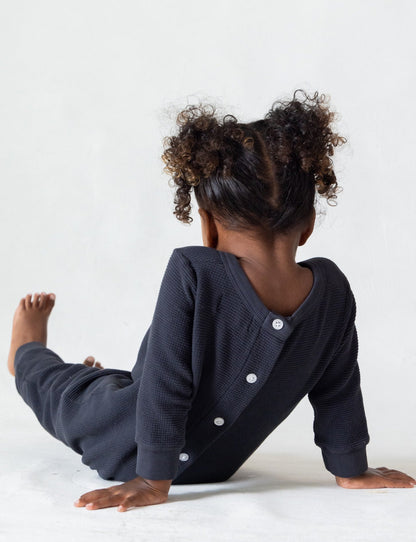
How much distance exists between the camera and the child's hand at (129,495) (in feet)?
4.62

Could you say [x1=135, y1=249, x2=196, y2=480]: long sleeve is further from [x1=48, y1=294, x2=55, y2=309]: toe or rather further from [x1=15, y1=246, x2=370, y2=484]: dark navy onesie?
[x1=48, y1=294, x2=55, y2=309]: toe

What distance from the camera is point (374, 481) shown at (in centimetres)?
162

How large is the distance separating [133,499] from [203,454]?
0.20 m

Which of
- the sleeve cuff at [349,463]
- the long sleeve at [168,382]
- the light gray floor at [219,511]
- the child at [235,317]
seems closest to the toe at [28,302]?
the light gray floor at [219,511]

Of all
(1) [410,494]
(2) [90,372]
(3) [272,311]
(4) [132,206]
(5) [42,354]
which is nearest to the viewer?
(3) [272,311]

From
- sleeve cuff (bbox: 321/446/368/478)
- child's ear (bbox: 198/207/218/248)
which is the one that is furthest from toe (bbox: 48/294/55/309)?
sleeve cuff (bbox: 321/446/368/478)

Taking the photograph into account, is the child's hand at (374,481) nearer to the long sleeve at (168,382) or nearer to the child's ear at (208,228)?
the long sleeve at (168,382)

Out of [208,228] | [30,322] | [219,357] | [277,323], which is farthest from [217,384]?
[30,322]

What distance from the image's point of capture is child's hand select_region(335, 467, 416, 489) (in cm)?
161

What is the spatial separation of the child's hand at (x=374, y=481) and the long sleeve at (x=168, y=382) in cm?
37

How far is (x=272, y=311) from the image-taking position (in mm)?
1456

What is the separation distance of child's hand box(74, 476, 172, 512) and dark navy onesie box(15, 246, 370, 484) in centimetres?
2

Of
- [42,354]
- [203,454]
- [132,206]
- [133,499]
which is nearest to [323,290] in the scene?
[203,454]

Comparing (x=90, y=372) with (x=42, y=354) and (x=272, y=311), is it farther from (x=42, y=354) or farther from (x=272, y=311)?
(x=272, y=311)
